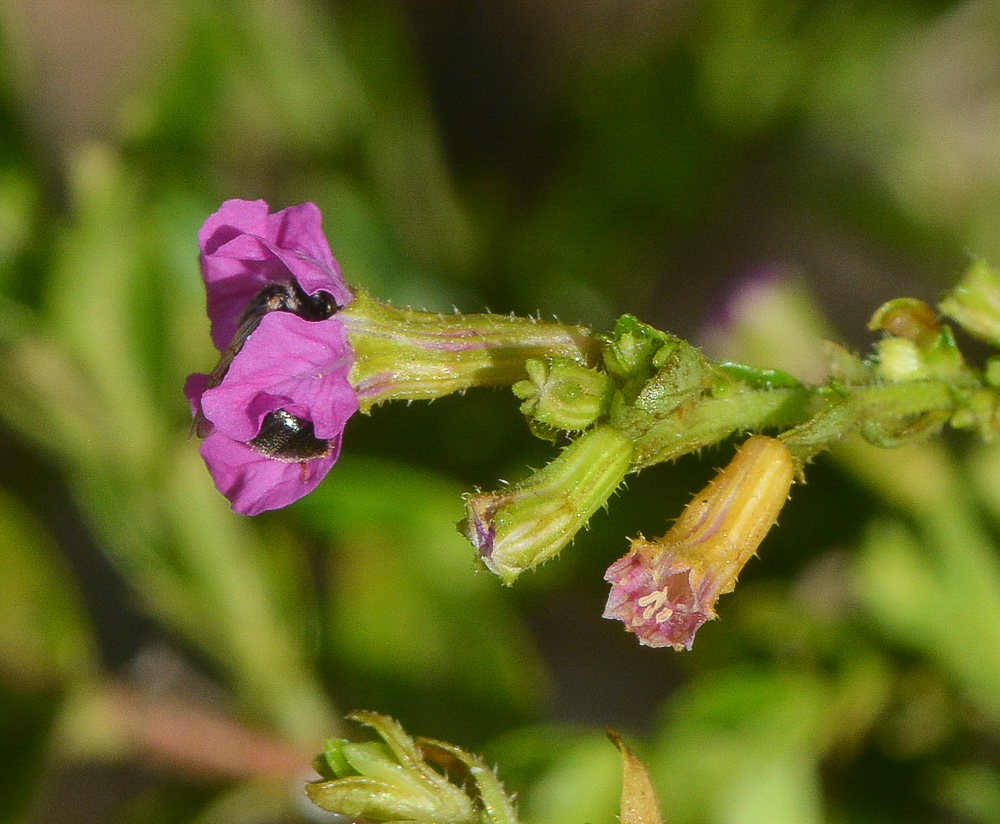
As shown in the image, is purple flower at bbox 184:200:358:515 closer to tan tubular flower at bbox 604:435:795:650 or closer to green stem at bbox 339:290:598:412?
green stem at bbox 339:290:598:412

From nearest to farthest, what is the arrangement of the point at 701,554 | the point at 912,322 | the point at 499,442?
the point at 701,554, the point at 912,322, the point at 499,442

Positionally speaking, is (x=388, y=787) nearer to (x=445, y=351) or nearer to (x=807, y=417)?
(x=445, y=351)

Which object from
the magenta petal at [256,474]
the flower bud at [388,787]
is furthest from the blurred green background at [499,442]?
the magenta petal at [256,474]

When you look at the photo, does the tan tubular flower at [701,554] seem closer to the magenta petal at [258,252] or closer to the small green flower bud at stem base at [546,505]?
the small green flower bud at stem base at [546,505]

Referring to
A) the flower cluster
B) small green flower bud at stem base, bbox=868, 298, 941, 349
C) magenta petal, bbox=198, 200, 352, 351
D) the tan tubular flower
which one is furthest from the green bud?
small green flower bud at stem base, bbox=868, 298, 941, 349

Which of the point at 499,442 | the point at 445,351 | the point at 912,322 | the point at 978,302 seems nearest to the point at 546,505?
the point at 445,351

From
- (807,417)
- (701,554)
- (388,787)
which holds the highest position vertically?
(807,417)
